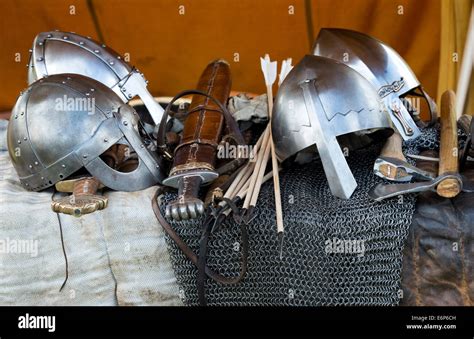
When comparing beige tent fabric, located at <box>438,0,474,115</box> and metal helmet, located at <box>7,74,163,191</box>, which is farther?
beige tent fabric, located at <box>438,0,474,115</box>

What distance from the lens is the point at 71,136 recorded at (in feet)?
8.17

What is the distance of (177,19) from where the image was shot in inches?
161

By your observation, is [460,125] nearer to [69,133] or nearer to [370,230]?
[370,230]

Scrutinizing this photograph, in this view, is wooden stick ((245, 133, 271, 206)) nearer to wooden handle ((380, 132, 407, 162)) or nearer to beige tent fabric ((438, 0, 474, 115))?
wooden handle ((380, 132, 407, 162))

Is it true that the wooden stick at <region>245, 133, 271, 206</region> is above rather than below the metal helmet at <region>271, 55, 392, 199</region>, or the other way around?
below

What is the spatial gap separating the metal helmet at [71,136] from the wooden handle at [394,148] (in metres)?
0.83

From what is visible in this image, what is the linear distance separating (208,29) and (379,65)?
63.0 inches

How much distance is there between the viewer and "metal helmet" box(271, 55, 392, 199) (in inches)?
93.4

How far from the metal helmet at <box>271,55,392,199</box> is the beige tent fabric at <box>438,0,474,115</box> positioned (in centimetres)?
120
